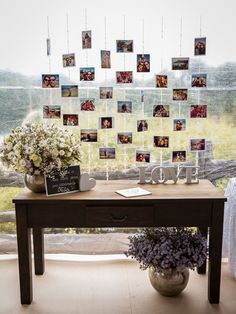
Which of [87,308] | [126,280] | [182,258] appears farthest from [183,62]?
[87,308]

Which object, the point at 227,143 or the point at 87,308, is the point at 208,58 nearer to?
the point at 227,143

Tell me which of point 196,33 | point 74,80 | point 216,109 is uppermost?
point 196,33

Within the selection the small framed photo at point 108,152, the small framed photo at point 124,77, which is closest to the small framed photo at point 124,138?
the small framed photo at point 108,152

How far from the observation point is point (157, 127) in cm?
303

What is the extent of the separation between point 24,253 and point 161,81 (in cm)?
149

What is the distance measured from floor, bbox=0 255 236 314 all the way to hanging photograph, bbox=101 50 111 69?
1.43m

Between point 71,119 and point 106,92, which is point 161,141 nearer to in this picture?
point 106,92

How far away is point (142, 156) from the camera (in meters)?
3.06

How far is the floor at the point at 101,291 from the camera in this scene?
8.22 ft

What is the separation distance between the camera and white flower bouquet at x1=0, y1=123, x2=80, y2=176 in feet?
8.04

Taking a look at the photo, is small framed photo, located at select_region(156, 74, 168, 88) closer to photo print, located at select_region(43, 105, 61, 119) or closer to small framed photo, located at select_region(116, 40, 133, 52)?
small framed photo, located at select_region(116, 40, 133, 52)

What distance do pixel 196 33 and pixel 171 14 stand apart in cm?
22

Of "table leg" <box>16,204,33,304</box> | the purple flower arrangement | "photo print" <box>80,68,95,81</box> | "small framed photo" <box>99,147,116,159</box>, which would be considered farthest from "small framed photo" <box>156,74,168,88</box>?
"table leg" <box>16,204,33,304</box>

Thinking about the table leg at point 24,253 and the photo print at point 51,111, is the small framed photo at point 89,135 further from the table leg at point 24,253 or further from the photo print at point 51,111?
the table leg at point 24,253
